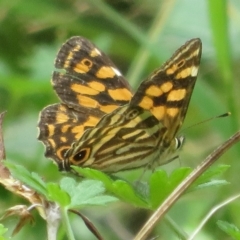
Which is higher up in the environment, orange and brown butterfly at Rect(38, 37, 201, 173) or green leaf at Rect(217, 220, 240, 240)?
green leaf at Rect(217, 220, 240, 240)

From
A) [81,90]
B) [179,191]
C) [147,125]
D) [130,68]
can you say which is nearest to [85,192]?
[179,191]

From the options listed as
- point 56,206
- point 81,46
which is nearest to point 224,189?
point 81,46

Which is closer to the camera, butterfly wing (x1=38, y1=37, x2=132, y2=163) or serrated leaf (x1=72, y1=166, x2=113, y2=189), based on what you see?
serrated leaf (x1=72, y1=166, x2=113, y2=189)

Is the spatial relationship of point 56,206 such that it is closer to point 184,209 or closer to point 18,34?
point 184,209

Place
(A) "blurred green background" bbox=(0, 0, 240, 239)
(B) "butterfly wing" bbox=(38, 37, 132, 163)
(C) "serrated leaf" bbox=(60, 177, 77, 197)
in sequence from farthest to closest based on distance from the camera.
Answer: (A) "blurred green background" bbox=(0, 0, 240, 239) → (B) "butterfly wing" bbox=(38, 37, 132, 163) → (C) "serrated leaf" bbox=(60, 177, 77, 197)

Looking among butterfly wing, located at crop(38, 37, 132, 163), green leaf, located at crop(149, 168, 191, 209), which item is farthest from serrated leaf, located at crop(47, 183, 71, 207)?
butterfly wing, located at crop(38, 37, 132, 163)

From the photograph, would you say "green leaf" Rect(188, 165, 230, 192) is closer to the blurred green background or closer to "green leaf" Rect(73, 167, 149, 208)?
"green leaf" Rect(73, 167, 149, 208)
